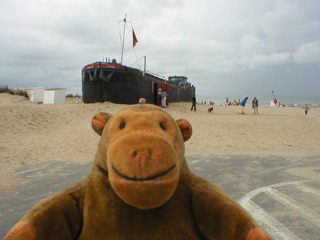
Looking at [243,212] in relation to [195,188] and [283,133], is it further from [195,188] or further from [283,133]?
[283,133]

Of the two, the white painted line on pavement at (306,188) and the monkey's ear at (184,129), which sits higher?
the monkey's ear at (184,129)

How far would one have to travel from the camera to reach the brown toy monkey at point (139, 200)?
4.13ft

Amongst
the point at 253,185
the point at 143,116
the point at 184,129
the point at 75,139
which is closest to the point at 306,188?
the point at 253,185

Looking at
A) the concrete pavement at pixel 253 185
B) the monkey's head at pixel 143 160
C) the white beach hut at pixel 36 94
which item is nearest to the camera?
the monkey's head at pixel 143 160

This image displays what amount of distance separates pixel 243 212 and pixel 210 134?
9266mm

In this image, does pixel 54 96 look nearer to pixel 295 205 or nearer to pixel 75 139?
pixel 75 139

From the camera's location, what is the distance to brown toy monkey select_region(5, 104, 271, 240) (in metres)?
1.26

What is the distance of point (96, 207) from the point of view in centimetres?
151

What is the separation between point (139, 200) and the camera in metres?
1.24

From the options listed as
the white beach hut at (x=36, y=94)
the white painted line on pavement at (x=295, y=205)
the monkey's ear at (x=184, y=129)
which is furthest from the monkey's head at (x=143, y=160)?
the white beach hut at (x=36, y=94)

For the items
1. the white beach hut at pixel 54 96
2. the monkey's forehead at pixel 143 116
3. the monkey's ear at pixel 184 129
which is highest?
the white beach hut at pixel 54 96

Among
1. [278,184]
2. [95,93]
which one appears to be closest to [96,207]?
[278,184]

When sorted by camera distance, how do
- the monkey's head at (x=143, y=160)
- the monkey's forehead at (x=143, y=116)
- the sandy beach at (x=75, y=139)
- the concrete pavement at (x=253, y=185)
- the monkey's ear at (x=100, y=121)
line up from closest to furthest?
the monkey's head at (x=143, y=160) < the monkey's forehead at (x=143, y=116) < the monkey's ear at (x=100, y=121) < the concrete pavement at (x=253, y=185) < the sandy beach at (x=75, y=139)

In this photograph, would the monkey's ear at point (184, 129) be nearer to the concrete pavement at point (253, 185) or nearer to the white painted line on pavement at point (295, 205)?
the concrete pavement at point (253, 185)
